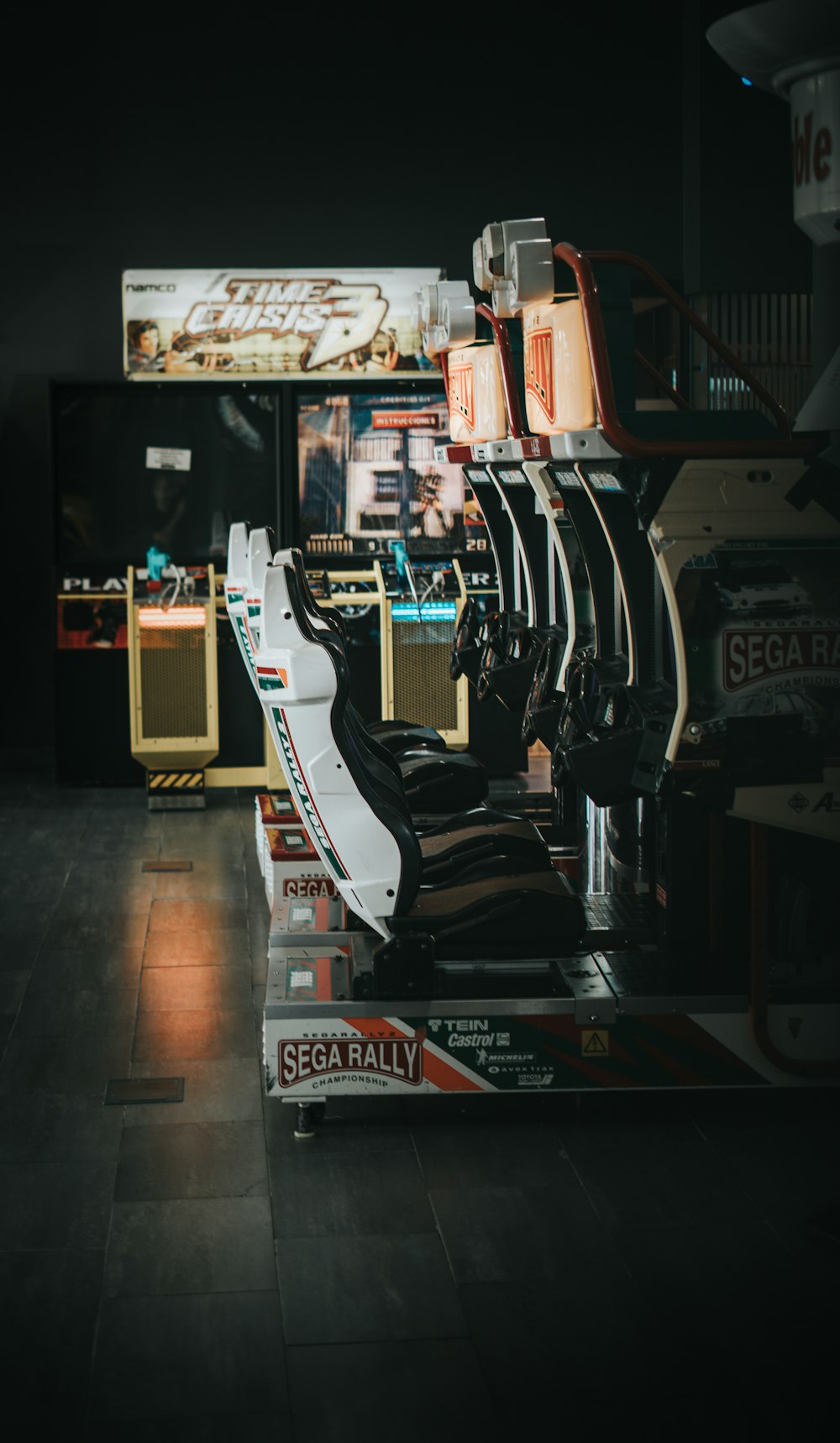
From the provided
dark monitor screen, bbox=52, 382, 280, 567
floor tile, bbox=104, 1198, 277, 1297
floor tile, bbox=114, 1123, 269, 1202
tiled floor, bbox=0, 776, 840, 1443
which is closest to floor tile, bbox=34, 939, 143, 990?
tiled floor, bbox=0, 776, 840, 1443

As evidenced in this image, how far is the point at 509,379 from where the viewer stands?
6.05 m

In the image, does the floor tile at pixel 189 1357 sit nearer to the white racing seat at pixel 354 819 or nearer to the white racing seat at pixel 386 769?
the white racing seat at pixel 354 819

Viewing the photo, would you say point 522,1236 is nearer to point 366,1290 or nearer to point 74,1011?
point 366,1290

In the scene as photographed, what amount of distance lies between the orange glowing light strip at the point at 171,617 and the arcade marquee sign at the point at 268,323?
1448 millimetres

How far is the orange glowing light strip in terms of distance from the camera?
8.76 meters

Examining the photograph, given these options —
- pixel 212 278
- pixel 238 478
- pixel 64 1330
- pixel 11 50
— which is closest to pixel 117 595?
pixel 238 478

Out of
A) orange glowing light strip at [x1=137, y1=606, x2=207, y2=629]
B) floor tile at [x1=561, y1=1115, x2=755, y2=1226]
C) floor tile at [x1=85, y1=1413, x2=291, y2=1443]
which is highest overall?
orange glowing light strip at [x1=137, y1=606, x2=207, y2=629]

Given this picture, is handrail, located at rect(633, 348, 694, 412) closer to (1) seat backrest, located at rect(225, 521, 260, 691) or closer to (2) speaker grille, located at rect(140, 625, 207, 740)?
(1) seat backrest, located at rect(225, 521, 260, 691)

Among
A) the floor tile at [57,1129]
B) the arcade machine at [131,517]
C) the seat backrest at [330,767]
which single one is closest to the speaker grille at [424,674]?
the arcade machine at [131,517]

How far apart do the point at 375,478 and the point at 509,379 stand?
3464mm

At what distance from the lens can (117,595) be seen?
912 cm

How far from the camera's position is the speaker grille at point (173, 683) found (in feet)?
28.9

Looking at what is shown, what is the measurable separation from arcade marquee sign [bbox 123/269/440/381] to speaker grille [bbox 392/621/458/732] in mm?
1572

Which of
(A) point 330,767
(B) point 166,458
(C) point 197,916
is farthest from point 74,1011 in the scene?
(B) point 166,458
